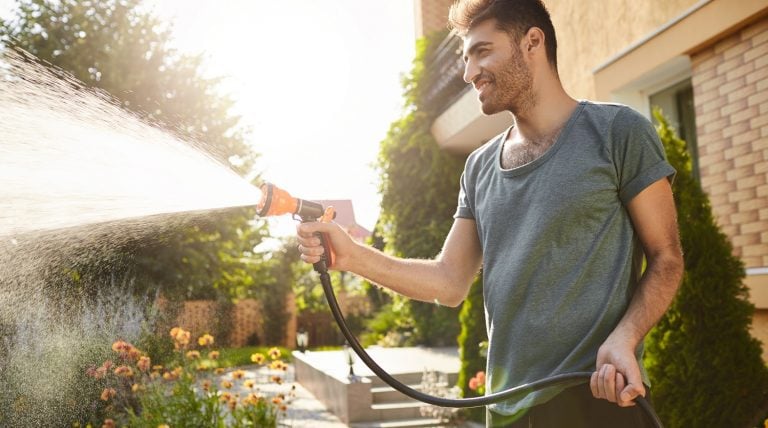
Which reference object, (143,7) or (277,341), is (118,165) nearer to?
(143,7)

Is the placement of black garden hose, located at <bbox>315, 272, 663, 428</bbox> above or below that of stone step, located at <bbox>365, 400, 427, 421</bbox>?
above

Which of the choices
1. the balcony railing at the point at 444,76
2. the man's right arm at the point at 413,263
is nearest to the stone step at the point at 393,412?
the balcony railing at the point at 444,76

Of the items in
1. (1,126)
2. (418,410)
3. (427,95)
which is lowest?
(418,410)

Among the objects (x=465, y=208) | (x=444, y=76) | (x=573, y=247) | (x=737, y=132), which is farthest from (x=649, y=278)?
(x=444, y=76)

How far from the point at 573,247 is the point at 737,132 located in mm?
3599

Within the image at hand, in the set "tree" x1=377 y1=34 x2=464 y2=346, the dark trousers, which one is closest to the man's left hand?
the dark trousers

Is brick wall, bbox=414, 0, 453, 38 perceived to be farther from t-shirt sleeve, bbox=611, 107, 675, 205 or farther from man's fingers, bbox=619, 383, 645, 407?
man's fingers, bbox=619, 383, 645, 407

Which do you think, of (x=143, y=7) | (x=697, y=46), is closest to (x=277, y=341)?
(x=143, y=7)

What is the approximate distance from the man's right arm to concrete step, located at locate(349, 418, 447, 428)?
18.7 ft

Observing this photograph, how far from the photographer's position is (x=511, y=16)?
1.85m

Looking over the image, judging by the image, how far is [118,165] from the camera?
3.09 m

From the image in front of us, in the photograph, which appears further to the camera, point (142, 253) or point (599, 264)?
point (142, 253)

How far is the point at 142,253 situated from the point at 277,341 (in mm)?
9628

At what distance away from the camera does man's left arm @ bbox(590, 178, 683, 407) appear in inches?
58.1
